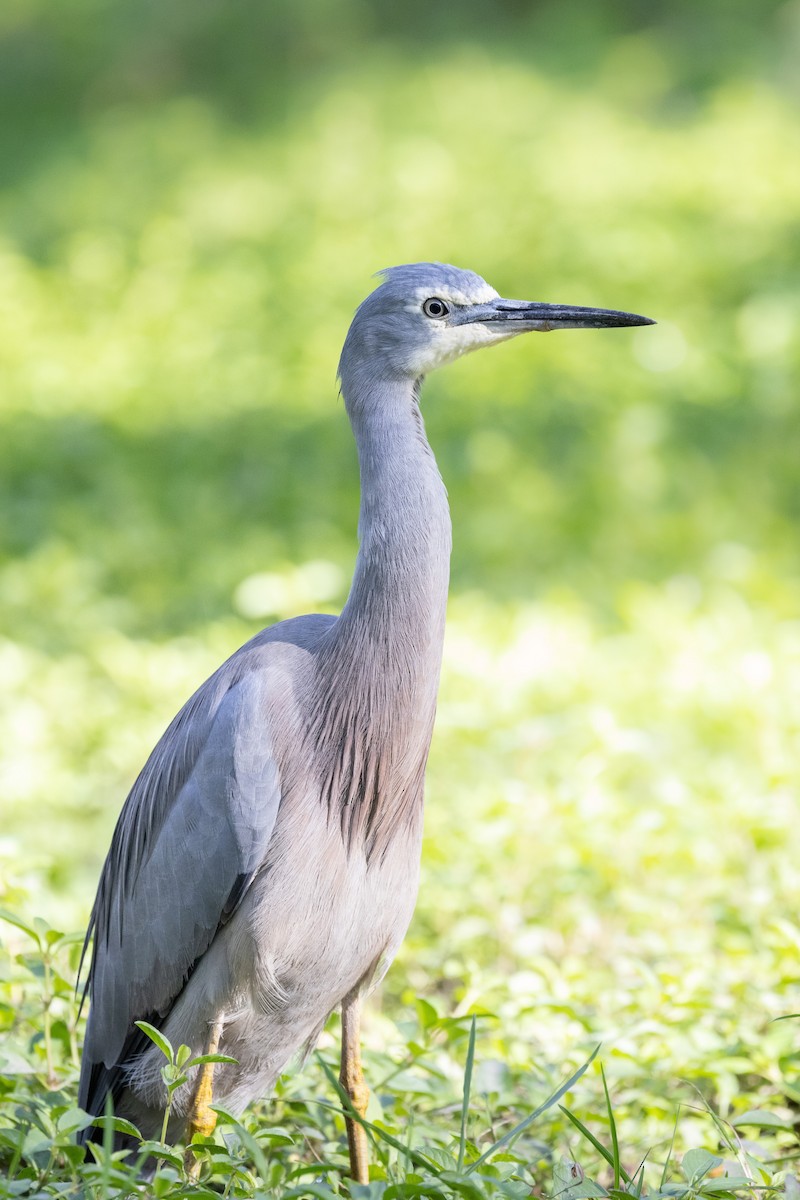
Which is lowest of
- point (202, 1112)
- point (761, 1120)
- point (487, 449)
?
point (202, 1112)

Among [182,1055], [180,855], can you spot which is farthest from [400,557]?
[182,1055]

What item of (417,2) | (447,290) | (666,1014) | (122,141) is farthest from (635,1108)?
(417,2)

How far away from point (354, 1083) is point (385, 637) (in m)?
0.84

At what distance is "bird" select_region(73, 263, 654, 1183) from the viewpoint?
242 cm

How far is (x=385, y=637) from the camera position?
8.04 ft

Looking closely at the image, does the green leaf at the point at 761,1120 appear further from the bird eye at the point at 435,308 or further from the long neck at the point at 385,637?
the bird eye at the point at 435,308

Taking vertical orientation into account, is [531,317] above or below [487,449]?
below

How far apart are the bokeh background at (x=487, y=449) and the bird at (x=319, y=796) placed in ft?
1.33

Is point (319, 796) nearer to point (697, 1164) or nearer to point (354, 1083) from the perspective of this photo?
point (354, 1083)

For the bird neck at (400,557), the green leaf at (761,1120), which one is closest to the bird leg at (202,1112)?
the bird neck at (400,557)

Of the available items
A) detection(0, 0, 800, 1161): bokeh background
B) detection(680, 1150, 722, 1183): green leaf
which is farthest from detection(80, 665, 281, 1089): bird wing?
detection(680, 1150, 722, 1183): green leaf

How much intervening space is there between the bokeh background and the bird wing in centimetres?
26

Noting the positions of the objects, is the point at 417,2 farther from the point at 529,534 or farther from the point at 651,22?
the point at 529,534

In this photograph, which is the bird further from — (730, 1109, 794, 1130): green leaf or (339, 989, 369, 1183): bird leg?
(730, 1109, 794, 1130): green leaf
